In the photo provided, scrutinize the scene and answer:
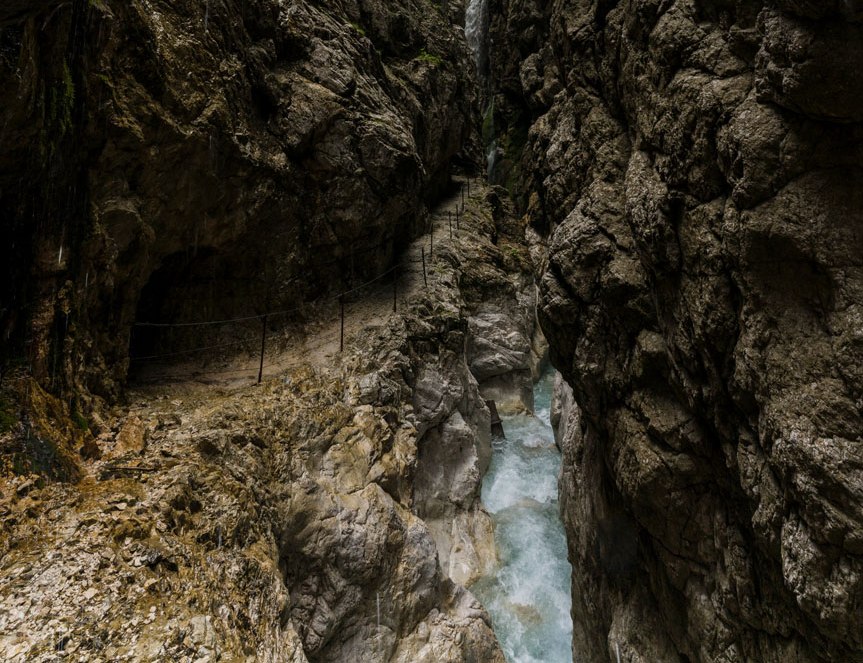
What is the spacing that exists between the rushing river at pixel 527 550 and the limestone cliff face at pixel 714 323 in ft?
4.33

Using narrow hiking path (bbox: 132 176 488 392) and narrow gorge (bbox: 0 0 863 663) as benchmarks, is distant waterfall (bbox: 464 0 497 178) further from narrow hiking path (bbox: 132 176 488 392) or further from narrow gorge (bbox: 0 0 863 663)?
narrow gorge (bbox: 0 0 863 663)

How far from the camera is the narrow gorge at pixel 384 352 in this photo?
188 inches

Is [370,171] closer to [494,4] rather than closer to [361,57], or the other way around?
[361,57]

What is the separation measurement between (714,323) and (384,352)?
8.50m

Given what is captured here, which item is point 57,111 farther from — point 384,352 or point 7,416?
point 384,352

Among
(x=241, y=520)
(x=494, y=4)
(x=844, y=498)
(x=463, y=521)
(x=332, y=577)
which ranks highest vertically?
(x=494, y=4)

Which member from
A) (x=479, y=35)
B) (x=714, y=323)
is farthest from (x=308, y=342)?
(x=479, y=35)

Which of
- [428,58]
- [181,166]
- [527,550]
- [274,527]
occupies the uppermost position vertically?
[428,58]

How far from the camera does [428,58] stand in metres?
21.6

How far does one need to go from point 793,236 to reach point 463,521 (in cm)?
1108

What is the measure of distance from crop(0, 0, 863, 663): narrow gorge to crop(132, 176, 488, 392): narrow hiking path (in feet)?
0.39

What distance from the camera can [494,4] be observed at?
3534 centimetres

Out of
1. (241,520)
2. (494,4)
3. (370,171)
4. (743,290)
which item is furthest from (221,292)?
(494,4)

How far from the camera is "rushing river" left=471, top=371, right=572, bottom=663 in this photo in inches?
470
